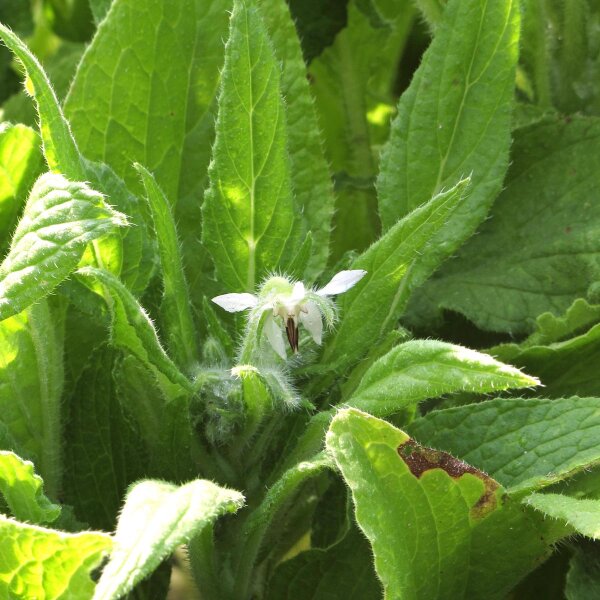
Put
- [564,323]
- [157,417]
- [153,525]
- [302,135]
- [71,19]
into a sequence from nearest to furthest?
[153,525], [157,417], [564,323], [302,135], [71,19]

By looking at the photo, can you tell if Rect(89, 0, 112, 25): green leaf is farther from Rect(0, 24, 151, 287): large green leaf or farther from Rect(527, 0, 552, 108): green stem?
Rect(527, 0, 552, 108): green stem

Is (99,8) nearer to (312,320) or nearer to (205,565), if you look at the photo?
(312,320)

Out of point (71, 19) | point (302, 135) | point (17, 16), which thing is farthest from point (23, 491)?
point (71, 19)

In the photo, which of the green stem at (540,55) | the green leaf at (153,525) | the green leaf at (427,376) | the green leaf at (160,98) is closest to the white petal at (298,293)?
the green leaf at (427,376)

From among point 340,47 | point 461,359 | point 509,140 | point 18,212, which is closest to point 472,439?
point 461,359

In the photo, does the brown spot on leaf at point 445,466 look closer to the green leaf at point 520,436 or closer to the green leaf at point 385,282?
the green leaf at point 520,436

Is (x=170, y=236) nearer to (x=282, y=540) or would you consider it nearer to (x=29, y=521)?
(x=29, y=521)
